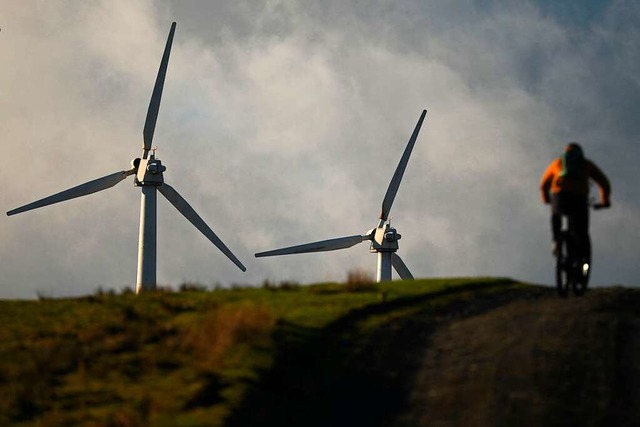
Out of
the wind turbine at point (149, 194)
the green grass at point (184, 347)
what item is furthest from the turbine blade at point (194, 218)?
the green grass at point (184, 347)

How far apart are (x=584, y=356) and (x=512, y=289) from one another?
7.34m

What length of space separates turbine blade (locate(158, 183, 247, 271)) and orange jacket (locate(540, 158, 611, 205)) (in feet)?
125

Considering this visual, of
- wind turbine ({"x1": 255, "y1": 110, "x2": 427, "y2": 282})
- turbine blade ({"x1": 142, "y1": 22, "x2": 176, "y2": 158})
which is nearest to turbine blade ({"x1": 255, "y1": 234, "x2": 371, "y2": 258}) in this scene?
wind turbine ({"x1": 255, "y1": 110, "x2": 427, "y2": 282})

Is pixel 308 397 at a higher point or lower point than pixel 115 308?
lower

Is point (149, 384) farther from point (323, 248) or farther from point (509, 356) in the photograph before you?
point (323, 248)

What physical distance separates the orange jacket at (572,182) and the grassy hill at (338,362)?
2.08 meters

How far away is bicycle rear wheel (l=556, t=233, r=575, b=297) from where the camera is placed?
25375 millimetres

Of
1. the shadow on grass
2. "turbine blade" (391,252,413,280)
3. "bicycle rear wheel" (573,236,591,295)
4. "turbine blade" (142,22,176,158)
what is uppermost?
"turbine blade" (142,22,176,158)

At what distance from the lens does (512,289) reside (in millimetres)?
28109

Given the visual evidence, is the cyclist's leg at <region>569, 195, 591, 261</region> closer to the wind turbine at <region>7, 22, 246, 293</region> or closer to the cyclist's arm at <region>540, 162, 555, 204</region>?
the cyclist's arm at <region>540, 162, 555, 204</region>

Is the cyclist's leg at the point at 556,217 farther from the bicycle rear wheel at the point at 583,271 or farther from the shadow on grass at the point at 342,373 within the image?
the shadow on grass at the point at 342,373

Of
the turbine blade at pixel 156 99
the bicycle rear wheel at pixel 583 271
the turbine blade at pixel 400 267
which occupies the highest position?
the turbine blade at pixel 156 99

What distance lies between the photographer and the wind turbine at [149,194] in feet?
202

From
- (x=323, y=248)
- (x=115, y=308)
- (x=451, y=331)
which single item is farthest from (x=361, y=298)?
(x=323, y=248)
